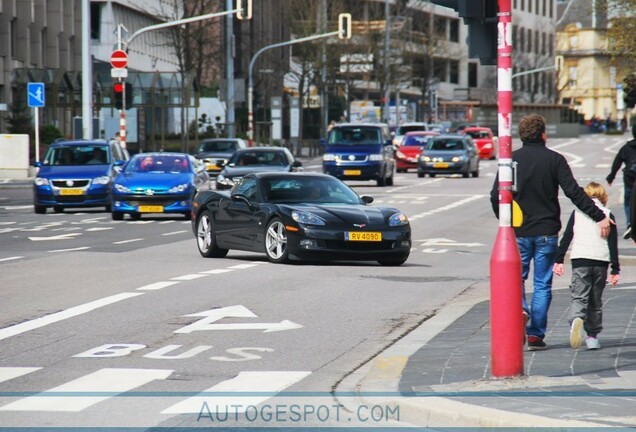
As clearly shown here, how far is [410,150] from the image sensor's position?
67.6 metres

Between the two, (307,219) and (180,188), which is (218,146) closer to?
(180,188)

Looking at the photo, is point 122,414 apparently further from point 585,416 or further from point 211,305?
point 211,305

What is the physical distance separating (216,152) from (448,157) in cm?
998

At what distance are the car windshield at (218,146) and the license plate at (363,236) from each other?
34.7 m

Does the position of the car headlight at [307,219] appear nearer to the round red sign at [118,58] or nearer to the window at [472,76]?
the round red sign at [118,58]

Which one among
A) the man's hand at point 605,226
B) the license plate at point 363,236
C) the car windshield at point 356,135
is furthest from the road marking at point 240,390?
the car windshield at point 356,135

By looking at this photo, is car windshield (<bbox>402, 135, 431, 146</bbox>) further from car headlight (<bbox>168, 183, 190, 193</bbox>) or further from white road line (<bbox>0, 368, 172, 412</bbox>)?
white road line (<bbox>0, 368, 172, 412</bbox>)

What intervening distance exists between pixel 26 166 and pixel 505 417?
5081 cm

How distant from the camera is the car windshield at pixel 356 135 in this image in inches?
2046

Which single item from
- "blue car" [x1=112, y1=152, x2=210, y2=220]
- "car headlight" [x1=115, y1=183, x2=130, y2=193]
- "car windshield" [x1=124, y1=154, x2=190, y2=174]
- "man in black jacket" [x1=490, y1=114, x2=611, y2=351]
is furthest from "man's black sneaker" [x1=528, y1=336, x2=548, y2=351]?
"car windshield" [x1=124, y1=154, x2=190, y2=174]

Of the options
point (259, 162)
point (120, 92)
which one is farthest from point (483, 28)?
point (120, 92)

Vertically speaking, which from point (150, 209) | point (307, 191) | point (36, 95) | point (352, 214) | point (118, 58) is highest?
point (118, 58)

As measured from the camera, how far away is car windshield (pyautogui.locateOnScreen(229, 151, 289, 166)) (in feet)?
132

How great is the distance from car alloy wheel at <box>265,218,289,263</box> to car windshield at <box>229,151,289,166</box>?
62.2 feet
